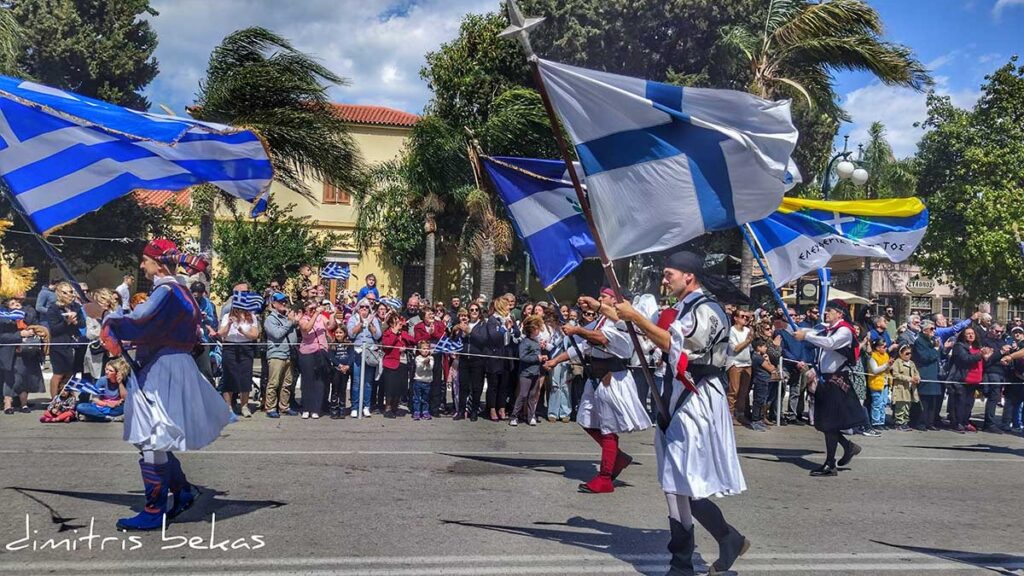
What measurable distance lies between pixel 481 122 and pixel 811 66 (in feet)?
28.4

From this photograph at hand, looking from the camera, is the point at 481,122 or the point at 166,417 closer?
the point at 166,417

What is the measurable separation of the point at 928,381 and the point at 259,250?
724 inches

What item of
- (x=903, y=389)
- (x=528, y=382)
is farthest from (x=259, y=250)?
(x=903, y=389)

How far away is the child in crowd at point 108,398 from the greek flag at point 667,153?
827 cm

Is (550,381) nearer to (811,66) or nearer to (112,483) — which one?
(112,483)

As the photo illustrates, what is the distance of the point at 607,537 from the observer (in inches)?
248

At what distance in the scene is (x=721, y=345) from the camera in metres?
5.31

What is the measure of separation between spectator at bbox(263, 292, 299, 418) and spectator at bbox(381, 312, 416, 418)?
4.34ft

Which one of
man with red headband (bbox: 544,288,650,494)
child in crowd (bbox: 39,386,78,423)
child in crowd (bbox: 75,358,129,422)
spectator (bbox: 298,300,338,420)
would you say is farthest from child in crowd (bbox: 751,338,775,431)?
child in crowd (bbox: 39,386,78,423)

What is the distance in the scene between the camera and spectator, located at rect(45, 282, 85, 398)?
12414 mm

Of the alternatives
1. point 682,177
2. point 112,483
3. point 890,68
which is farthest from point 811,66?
point 112,483

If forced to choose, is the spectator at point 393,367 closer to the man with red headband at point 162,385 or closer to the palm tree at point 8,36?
the man with red headband at point 162,385

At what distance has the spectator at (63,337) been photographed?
12.4 metres

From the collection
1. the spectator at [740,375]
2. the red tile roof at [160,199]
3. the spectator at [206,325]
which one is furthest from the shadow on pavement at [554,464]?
the red tile roof at [160,199]
